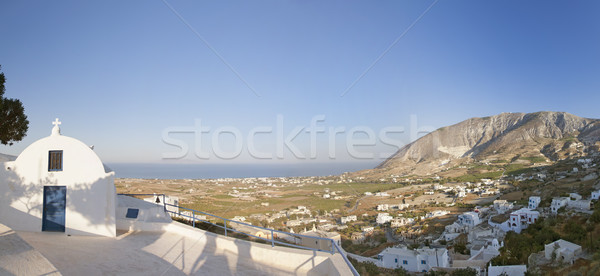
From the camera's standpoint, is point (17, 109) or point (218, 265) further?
point (17, 109)

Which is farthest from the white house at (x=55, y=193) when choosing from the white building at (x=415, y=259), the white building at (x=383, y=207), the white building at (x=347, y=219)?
the white building at (x=383, y=207)

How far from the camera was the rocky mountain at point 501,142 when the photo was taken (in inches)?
3047

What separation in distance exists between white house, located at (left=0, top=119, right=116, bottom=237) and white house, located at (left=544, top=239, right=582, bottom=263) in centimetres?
2048

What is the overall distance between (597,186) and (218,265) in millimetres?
42183

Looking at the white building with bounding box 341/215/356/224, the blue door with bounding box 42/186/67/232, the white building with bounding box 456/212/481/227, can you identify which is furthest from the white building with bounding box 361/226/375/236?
the blue door with bounding box 42/186/67/232

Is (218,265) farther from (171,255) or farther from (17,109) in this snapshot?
(17,109)

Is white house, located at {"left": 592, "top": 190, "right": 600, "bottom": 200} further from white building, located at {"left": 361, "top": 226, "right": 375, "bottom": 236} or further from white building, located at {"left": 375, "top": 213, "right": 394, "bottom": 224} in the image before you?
white building, located at {"left": 361, "top": 226, "right": 375, "bottom": 236}

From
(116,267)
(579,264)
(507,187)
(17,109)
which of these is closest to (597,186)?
(507,187)

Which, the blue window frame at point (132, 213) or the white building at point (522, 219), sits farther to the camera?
the white building at point (522, 219)

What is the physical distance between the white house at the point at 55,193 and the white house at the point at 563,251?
20.5m

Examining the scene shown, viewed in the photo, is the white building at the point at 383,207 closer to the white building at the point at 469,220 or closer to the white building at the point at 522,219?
the white building at the point at 469,220

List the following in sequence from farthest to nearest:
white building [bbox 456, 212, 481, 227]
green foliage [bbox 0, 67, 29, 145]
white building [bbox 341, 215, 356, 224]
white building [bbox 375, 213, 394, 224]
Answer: white building [bbox 375, 213, 394, 224] → white building [bbox 341, 215, 356, 224] → white building [bbox 456, 212, 481, 227] → green foliage [bbox 0, 67, 29, 145]

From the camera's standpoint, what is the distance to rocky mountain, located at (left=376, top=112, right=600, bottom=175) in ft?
254

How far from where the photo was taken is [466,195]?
4962 cm
